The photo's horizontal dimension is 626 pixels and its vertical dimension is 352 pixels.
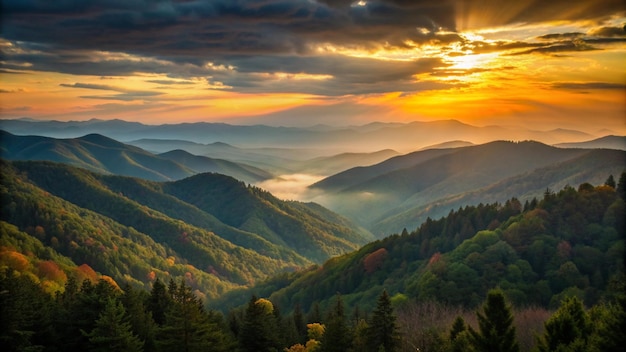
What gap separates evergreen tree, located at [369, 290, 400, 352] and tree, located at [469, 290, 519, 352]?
52.0 ft

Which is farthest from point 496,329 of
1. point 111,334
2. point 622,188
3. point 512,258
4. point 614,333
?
point 622,188

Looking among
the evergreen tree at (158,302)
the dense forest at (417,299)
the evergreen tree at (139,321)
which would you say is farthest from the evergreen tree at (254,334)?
the evergreen tree at (158,302)

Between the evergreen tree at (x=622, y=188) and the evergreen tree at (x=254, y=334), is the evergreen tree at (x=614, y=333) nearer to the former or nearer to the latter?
the evergreen tree at (x=254, y=334)

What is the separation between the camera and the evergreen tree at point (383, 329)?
49938mm

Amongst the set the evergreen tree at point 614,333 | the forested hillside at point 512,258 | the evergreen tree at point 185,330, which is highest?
the evergreen tree at point 614,333

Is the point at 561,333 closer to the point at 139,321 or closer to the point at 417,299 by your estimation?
the point at 139,321

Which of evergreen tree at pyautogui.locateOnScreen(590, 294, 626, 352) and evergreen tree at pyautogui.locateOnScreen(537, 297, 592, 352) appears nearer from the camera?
evergreen tree at pyautogui.locateOnScreen(590, 294, 626, 352)

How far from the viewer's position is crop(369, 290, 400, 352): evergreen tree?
164 feet

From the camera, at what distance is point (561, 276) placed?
10356 cm

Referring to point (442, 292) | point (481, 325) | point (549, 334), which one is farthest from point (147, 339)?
point (442, 292)

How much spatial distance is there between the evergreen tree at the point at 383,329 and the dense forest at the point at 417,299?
0.33ft

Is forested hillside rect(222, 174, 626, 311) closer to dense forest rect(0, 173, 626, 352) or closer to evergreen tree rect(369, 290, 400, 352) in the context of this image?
dense forest rect(0, 173, 626, 352)

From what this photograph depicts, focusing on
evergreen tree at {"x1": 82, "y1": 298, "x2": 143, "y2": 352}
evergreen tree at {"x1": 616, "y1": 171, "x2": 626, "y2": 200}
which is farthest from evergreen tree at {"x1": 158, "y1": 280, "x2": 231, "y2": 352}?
evergreen tree at {"x1": 616, "y1": 171, "x2": 626, "y2": 200}

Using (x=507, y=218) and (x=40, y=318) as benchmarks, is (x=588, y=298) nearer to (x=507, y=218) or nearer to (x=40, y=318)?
(x=507, y=218)
